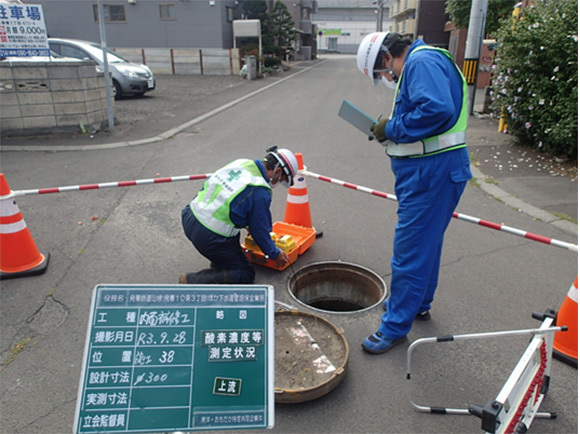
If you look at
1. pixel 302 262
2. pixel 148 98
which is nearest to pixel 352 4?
pixel 148 98

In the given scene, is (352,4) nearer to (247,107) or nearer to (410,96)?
(247,107)

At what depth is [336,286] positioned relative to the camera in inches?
167

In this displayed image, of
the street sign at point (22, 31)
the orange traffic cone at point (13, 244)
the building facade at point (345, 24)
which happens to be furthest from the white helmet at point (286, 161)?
the building facade at point (345, 24)

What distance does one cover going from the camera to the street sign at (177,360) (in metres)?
1.69

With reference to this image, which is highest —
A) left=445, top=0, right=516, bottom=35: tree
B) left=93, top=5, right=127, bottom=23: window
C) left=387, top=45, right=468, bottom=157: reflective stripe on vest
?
left=93, top=5, right=127, bottom=23: window

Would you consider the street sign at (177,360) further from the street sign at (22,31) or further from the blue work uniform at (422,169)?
the street sign at (22,31)

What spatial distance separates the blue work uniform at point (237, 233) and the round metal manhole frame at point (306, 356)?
0.60 metres

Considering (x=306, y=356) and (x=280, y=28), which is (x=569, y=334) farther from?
(x=280, y=28)

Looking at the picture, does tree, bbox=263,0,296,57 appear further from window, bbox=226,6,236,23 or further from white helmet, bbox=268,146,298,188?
white helmet, bbox=268,146,298,188

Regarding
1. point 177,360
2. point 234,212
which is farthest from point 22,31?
point 177,360

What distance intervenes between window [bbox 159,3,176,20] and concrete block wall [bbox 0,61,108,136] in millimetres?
17289

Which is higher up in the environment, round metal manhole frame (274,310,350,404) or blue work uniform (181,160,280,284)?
blue work uniform (181,160,280,284)

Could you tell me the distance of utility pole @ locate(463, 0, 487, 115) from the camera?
1068 cm

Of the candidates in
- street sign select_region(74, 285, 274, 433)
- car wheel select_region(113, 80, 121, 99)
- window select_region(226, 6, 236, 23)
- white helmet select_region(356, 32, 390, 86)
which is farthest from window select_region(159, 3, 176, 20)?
street sign select_region(74, 285, 274, 433)
